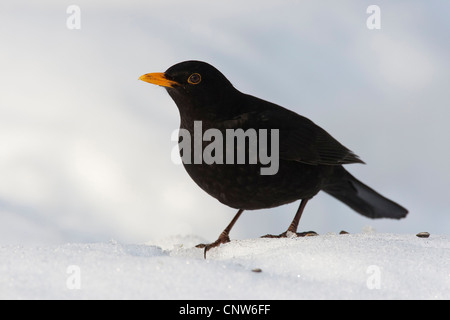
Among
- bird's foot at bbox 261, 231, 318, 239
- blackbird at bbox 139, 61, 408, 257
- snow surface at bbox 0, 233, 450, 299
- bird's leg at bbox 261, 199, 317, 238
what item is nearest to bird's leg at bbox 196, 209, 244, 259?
blackbird at bbox 139, 61, 408, 257

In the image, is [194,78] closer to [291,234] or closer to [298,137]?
[298,137]

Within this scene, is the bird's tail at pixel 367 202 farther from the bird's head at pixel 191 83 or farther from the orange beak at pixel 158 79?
the orange beak at pixel 158 79

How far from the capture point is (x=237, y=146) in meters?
5.30

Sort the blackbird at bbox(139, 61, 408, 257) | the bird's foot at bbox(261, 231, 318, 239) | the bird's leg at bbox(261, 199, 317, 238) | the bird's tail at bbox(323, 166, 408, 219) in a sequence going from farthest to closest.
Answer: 1. the bird's tail at bbox(323, 166, 408, 219)
2. the bird's leg at bbox(261, 199, 317, 238)
3. the bird's foot at bbox(261, 231, 318, 239)
4. the blackbird at bbox(139, 61, 408, 257)

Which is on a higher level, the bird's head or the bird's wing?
the bird's head

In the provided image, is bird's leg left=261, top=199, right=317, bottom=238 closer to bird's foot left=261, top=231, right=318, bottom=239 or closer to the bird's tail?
bird's foot left=261, top=231, right=318, bottom=239

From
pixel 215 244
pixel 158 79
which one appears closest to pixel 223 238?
pixel 215 244

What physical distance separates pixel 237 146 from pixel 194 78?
0.77 metres

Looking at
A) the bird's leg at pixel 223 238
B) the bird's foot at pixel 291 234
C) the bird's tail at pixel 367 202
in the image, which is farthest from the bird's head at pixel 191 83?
the bird's tail at pixel 367 202

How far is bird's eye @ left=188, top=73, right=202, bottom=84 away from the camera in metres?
5.45
